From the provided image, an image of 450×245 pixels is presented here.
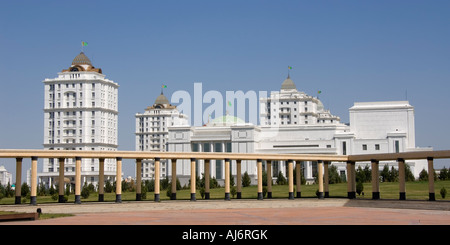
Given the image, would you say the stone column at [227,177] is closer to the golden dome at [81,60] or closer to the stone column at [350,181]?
the stone column at [350,181]

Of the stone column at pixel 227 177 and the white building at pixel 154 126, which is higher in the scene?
the white building at pixel 154 126

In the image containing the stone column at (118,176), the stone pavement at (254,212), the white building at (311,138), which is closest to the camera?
the stone pavement at (254,212)

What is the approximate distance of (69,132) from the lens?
138 meters

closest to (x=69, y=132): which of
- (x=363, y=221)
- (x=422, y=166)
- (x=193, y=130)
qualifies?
(x=193, y=130)

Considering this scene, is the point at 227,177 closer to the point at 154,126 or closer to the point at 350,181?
the point at 350,181

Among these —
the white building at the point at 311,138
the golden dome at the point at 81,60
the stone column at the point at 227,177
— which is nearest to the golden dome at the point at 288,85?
the white building at the point at 311,138

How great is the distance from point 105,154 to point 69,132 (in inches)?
3663

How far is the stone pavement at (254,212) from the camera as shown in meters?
31.7

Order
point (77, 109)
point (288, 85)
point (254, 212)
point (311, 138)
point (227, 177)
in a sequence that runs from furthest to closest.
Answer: point (288, 85)
point (77, 109)
point (311, 138)
point (227, 177)
point (254, 212)

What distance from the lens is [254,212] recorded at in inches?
1588

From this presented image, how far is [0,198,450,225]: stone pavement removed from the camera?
3166 cm

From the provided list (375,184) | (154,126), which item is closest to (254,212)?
(375,184)
